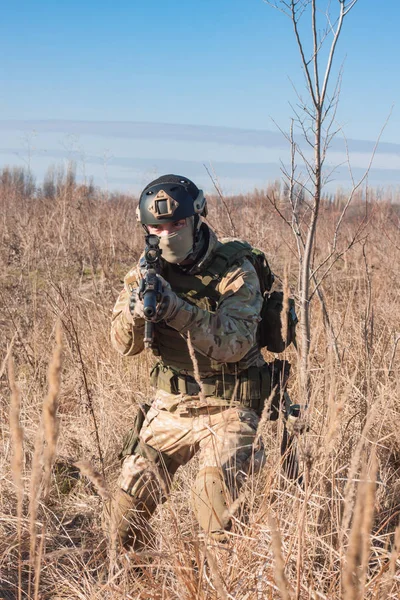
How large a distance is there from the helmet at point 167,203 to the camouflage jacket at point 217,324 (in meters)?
0.16

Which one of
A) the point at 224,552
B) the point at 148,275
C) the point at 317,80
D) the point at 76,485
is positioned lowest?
the point at 76,485

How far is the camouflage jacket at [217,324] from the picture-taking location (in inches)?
90.3

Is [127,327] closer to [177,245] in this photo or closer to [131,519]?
[177,245]

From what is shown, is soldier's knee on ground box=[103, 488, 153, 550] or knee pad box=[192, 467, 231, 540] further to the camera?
soldier's knee on ground box=[103, 488, 153, 550]

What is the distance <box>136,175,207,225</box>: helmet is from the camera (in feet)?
8.33

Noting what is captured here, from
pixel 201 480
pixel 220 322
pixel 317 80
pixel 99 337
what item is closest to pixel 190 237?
pixel 220 322

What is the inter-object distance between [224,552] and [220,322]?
77cm

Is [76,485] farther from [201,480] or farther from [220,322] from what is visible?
[220,322]

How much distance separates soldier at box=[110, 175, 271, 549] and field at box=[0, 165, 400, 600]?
0.12 meters

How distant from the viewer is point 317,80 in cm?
310

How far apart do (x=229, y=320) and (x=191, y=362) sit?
0.30 meters

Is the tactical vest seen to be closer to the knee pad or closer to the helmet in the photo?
the helmet

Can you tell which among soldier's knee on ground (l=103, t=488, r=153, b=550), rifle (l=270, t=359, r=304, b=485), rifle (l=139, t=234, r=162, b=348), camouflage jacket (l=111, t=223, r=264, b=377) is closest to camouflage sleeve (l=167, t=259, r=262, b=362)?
camouflage jacket (l=111, t=223, r=264, b=377)

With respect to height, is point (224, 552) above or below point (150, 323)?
below
